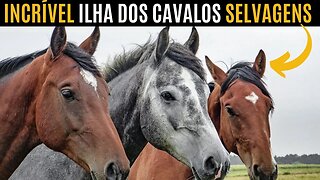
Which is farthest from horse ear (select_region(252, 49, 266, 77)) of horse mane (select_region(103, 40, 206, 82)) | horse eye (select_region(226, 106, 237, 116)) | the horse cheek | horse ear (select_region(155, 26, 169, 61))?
the horse cheek

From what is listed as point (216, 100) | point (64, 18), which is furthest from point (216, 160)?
point (64, 18)

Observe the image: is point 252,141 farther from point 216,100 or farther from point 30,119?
point 30,119

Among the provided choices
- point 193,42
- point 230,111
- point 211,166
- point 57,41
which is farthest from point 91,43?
point 230,111

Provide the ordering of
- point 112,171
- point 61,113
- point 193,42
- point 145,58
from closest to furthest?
point 112,171, point 61,113, point 145,58, point 193,42

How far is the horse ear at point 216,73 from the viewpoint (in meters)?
8.42

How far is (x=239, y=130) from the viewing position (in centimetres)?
759

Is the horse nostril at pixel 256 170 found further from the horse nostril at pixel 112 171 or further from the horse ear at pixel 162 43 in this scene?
the horse nostril at pixel 112 171

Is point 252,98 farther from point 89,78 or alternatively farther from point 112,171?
point 112,171

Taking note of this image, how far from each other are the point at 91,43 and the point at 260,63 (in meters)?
3.61

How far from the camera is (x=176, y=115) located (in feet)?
19.5

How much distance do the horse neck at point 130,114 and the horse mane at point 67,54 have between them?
1145 mm

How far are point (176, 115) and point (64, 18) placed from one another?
5055 mm

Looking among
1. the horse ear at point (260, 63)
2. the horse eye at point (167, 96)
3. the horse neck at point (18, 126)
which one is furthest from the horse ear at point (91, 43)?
the horse ear at point (260, 63)

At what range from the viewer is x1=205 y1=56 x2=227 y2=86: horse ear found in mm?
8422
